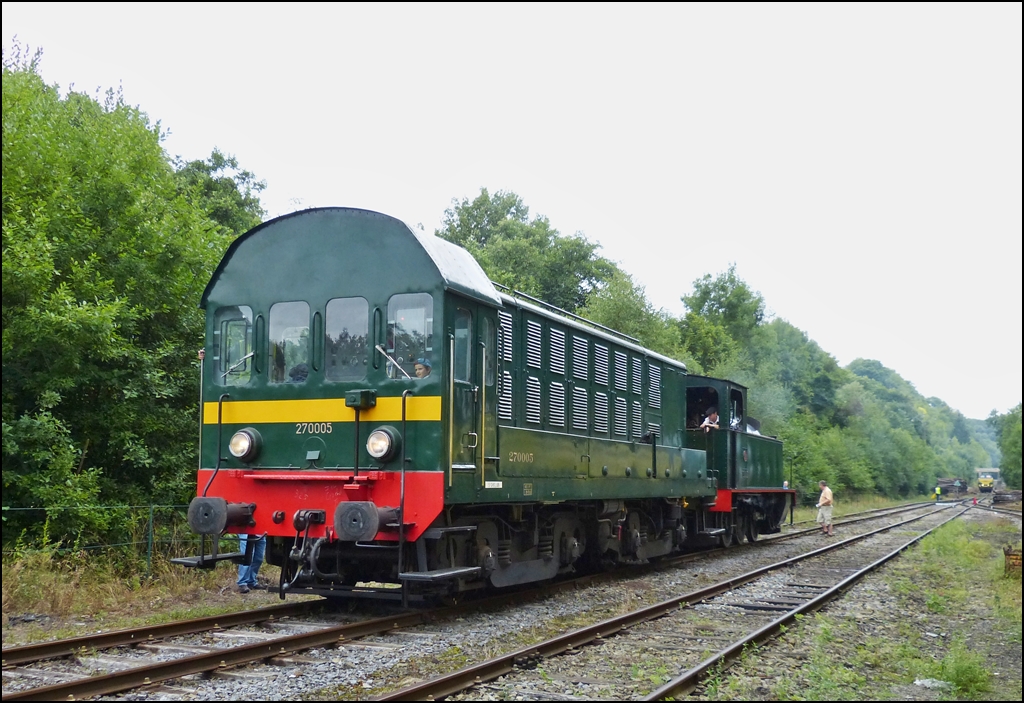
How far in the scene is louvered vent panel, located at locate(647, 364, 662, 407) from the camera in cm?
1464

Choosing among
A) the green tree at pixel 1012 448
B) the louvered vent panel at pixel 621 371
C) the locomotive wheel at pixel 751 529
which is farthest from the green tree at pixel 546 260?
the green tree at pixel 1012 448

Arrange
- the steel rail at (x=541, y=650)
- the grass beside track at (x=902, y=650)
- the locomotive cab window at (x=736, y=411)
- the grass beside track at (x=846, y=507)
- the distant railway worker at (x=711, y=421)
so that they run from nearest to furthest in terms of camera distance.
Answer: the steel rail at (x=541, y=650) < the grass beside track at (x=902, y=650) < the distant railway worker at (x=711, y=421) < the locomotive cab window at (x=736, y=411) < the grass beside track at (x=846, y=507)

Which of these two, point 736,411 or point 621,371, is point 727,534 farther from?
point 621,371

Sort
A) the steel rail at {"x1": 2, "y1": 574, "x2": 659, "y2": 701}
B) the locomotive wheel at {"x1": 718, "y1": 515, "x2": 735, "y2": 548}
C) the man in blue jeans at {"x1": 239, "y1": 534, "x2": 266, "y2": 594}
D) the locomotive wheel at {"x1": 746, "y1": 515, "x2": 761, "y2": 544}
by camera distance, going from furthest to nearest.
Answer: the locomotive wheel at {"x1": 746, "y1": 515, "x2": 761, "y2": 544} → the locomotive wheel at {"x1": 718, "y1": 515, "x2": 735, "y2": 548} → the man in blue jeans at {"x1": 239, "y1": 534, "x2": 266, "y2": 594} → the steel rail at {"x1": 2, "y1": 574, "x2": 659, "y2": 701}

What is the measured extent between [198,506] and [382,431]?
6.43ft

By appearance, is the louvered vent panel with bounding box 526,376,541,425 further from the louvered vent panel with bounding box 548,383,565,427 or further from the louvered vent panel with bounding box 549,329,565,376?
the louvered vent panel with bounding box 549,329,565,376

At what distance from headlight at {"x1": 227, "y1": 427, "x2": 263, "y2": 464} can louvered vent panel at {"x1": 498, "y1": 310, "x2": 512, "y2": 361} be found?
2748 millimetres

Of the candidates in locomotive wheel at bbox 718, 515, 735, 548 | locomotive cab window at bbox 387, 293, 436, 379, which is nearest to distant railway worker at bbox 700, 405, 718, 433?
locomotive wheel at bbox 718, 515, 735, 548

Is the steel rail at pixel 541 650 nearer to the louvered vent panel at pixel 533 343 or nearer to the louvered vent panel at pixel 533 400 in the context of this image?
the louvered vent panel at pixel 533 400

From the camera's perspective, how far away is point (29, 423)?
1138cm

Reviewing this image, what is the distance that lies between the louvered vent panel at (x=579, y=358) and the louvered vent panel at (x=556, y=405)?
533 mm

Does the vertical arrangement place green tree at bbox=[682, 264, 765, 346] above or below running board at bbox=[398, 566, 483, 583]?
above

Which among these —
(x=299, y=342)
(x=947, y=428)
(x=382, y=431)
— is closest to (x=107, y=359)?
(x=299, y=342)

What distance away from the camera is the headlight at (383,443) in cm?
855
